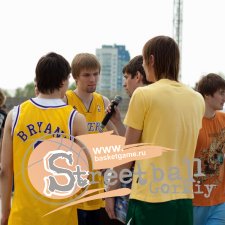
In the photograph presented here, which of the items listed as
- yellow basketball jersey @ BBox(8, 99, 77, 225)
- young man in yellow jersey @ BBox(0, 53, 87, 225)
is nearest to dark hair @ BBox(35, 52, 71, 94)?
young man in yellow jersey @ BBox(0, 53, 87, 225)

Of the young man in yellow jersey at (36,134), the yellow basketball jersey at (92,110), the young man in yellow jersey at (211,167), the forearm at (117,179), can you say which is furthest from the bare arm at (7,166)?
the young man in yellow jersey at (211,167)

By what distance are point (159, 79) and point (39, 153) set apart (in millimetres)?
808

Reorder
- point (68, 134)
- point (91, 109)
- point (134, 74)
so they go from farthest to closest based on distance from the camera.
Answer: point (91, 109)
point (134, 74)
point (68, 134)

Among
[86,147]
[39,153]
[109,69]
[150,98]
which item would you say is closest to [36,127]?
[39,153]

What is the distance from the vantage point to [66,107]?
2.99m

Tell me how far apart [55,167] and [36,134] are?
0.75ft

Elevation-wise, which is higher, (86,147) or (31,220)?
(86,147)

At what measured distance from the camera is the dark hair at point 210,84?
4.09m

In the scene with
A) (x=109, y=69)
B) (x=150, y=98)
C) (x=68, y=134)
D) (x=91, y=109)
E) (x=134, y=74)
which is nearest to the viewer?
(x=150, y=98)

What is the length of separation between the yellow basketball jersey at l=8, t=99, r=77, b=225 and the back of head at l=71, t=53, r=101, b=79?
4.32ft

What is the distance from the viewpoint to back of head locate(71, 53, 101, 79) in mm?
4219

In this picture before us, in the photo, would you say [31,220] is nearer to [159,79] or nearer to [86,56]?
[159,79]

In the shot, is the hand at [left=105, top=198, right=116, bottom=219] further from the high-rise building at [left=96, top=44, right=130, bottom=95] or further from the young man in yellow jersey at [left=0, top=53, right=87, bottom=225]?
the high-rise building at [left=96, top=44, right=130, bottom=95]

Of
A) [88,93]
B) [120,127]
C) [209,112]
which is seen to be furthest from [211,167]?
[88,93]
